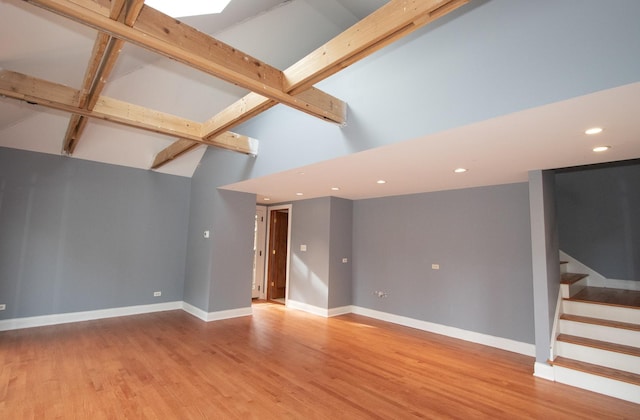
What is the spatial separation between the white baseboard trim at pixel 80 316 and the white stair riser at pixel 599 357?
6175 mm

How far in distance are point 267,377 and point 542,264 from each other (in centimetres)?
326

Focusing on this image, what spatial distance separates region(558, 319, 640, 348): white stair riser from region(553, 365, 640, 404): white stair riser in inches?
22.7

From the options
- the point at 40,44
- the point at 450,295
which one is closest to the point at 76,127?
the point at 40,44

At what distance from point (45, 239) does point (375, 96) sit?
216 inches

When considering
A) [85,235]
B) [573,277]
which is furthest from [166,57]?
[573,277]

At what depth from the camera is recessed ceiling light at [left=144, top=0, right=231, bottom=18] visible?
2.69m

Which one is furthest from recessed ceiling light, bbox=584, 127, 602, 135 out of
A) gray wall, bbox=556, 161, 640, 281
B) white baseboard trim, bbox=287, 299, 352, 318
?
white baseboard trim, bbox=287, 299, 352, 318

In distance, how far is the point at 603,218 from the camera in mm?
5070

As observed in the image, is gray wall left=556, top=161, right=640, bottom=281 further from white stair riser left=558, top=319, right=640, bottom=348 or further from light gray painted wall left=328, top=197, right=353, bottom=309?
light gray painted wall left=328, top=197, right=353, bottom=309

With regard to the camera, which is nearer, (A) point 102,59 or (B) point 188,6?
(A) point 102,59

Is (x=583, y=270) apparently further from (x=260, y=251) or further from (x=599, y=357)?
(x=260, y=251)

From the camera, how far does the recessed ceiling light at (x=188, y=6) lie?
2.69 meters

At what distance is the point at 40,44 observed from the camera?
8.99 feet

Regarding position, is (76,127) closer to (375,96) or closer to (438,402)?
(375,96)
